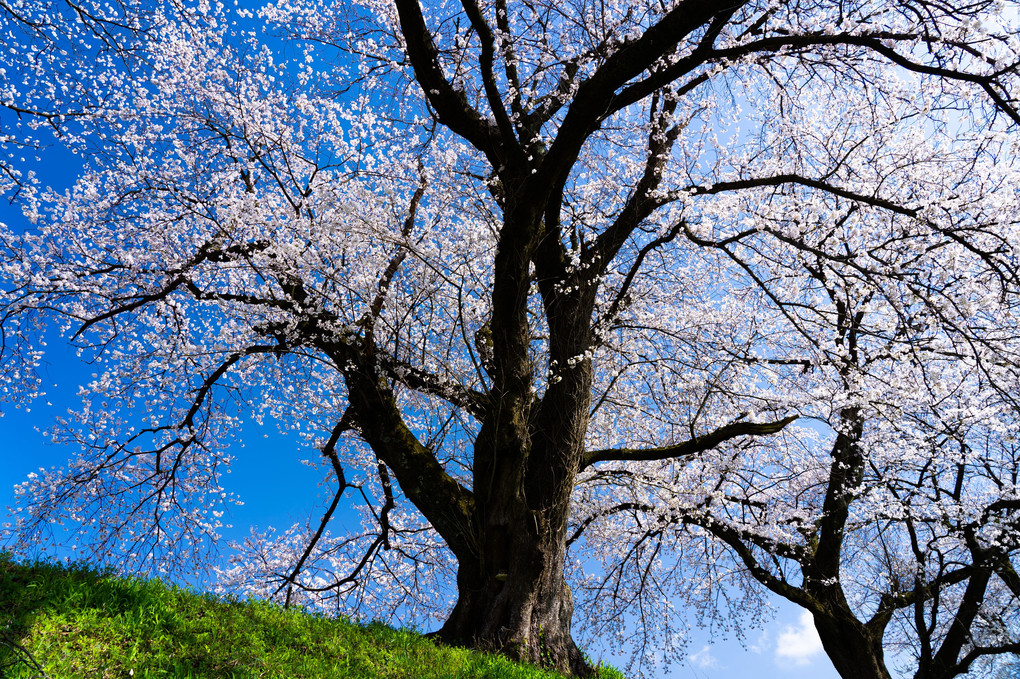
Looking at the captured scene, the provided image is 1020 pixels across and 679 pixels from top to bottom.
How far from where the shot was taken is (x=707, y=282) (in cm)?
969

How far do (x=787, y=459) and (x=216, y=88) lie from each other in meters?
10.7

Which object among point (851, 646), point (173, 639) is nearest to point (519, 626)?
point (173, 639)

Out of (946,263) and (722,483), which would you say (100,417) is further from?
(946,263)

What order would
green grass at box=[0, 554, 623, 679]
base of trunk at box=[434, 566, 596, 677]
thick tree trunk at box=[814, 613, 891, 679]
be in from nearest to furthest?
green grass at box=[0, 554, 623, 679]
base of trunk at box=[434, 566, 596, 677]
thick tree trunk at box=[814, 613, 891, 679]

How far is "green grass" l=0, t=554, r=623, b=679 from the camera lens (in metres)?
3.34

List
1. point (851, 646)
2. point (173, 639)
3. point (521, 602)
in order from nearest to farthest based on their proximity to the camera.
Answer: point (173, 639) → point (521, 602) → point (851, 646)

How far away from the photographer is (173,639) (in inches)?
149

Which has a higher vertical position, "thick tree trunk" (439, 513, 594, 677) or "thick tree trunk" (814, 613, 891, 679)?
"thick tree trunk" (814, 613, 891, 679)

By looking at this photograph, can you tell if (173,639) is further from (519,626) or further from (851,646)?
(851,646)

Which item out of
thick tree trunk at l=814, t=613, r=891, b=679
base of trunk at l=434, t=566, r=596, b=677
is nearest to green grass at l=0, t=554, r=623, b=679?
base of trunk at l=434, t=566, r=596, b=677

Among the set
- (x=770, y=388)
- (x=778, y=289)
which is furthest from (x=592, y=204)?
(x=770, y=388)

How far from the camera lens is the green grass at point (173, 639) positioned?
11.0 feet

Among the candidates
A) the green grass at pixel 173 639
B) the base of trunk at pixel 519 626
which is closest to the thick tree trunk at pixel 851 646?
the base of trunk at pixel 519 626

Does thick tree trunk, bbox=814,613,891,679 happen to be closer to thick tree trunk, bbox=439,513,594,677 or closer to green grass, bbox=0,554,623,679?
thick tree trunk, bbox=439,513,594,677
